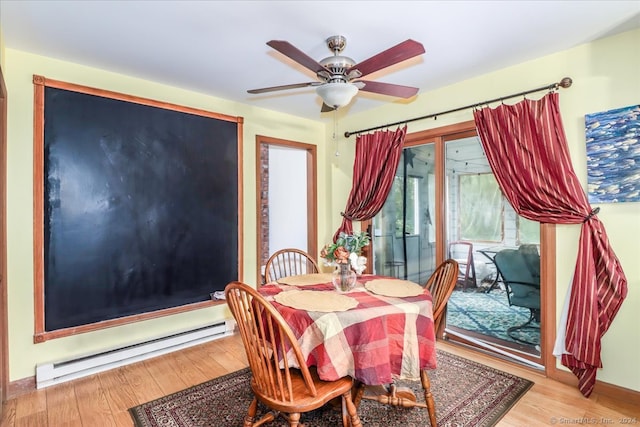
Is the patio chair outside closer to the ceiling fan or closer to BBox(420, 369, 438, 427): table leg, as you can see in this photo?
BBox(420, 369, 438, 427): table leg

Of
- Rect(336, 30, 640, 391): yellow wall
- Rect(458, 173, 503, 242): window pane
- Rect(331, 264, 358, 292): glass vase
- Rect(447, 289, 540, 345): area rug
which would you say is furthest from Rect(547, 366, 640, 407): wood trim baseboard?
Rect(331, 264, 358, 292): glass vase

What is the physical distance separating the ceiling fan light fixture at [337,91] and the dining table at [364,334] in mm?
1201

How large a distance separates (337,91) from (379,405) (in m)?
2.03

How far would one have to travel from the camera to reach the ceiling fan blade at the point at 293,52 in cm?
166

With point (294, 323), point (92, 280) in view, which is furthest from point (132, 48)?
point (294, 323)

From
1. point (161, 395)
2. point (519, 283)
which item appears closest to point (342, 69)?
point (519, 283)

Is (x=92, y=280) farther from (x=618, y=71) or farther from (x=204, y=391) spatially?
(x=618, y=71)

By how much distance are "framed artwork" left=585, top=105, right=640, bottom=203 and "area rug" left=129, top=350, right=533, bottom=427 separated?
151cm

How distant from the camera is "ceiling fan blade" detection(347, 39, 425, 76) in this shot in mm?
1670

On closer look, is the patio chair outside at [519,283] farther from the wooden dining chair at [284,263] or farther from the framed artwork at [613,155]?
the wooden dining chair at [284,263]

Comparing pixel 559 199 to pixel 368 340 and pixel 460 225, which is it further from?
pixel 368 340

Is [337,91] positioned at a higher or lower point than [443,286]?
higher

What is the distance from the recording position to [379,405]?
7.11 ft

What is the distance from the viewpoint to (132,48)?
8.00 ft
